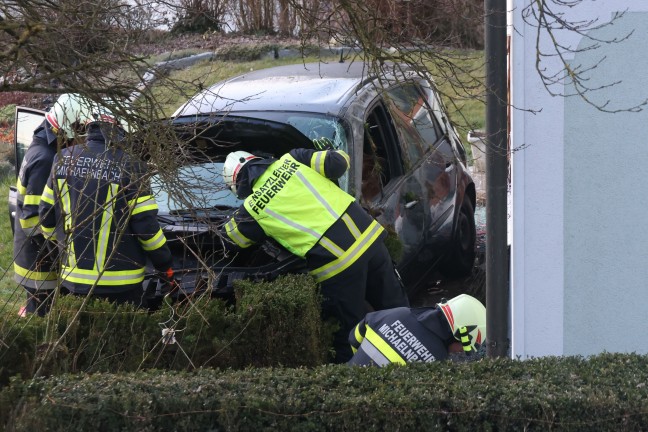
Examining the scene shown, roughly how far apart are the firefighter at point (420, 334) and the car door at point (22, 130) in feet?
10.0

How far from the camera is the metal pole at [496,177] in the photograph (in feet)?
13.9

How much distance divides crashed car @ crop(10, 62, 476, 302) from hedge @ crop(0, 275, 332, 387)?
0.37 m

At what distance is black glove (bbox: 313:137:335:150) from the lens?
5.98 metres

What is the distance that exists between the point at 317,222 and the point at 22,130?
8.64 ft

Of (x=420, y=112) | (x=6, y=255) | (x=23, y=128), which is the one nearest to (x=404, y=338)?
(x=420, y=112)

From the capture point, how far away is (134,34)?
5.03 m

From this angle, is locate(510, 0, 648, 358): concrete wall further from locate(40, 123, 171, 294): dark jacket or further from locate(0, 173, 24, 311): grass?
locate(0, 173, 24, 311): grass

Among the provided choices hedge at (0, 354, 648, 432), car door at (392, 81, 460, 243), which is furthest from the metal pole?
car door at (392, 81, 460, 243)

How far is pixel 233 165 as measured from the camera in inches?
226

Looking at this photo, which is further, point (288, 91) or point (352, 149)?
point (288, 91)

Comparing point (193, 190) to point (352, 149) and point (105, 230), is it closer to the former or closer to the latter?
point (105, 230)

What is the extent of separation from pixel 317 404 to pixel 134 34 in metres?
2.44

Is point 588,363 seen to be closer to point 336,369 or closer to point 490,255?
point 490,255

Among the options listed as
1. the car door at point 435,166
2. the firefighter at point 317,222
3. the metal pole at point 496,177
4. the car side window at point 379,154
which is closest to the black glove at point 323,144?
the firefighter at point 317,222
